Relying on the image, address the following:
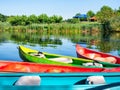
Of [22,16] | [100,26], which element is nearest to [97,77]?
[100,26]

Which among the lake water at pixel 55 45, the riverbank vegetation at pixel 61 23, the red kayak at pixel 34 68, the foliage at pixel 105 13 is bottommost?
the lake water at pixel 55 45

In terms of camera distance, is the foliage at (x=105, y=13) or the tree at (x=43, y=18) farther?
the foliage at (x=105, y=13)

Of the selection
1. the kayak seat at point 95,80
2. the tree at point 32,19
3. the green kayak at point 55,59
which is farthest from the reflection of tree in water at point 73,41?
the kayak seat at point 95,80

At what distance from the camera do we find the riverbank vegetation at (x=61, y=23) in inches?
2174

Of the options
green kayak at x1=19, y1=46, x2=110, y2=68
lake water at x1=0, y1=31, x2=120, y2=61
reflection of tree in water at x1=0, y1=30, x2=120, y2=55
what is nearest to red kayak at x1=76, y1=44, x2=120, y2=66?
green kayak at x1=19, y1=46, x2=110, y2=68

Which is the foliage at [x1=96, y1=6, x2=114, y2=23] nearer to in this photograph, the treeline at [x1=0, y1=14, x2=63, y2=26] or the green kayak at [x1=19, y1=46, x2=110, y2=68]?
the treeline at [x1=0, y1=14, x2=63, y2=26]

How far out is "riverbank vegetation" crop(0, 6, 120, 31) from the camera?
55.2m

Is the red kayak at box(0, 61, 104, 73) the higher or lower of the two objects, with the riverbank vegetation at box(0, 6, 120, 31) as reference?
lower

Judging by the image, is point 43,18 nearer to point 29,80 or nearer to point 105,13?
point 105,13

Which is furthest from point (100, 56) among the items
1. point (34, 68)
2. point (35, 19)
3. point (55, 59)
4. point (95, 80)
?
point (35, 19)

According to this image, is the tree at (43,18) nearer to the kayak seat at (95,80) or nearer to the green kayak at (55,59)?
the green kayak at (55,59)

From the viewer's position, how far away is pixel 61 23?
6112 cm

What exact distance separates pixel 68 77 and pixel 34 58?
659 centimetres

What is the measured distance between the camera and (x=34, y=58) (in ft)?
46.6
